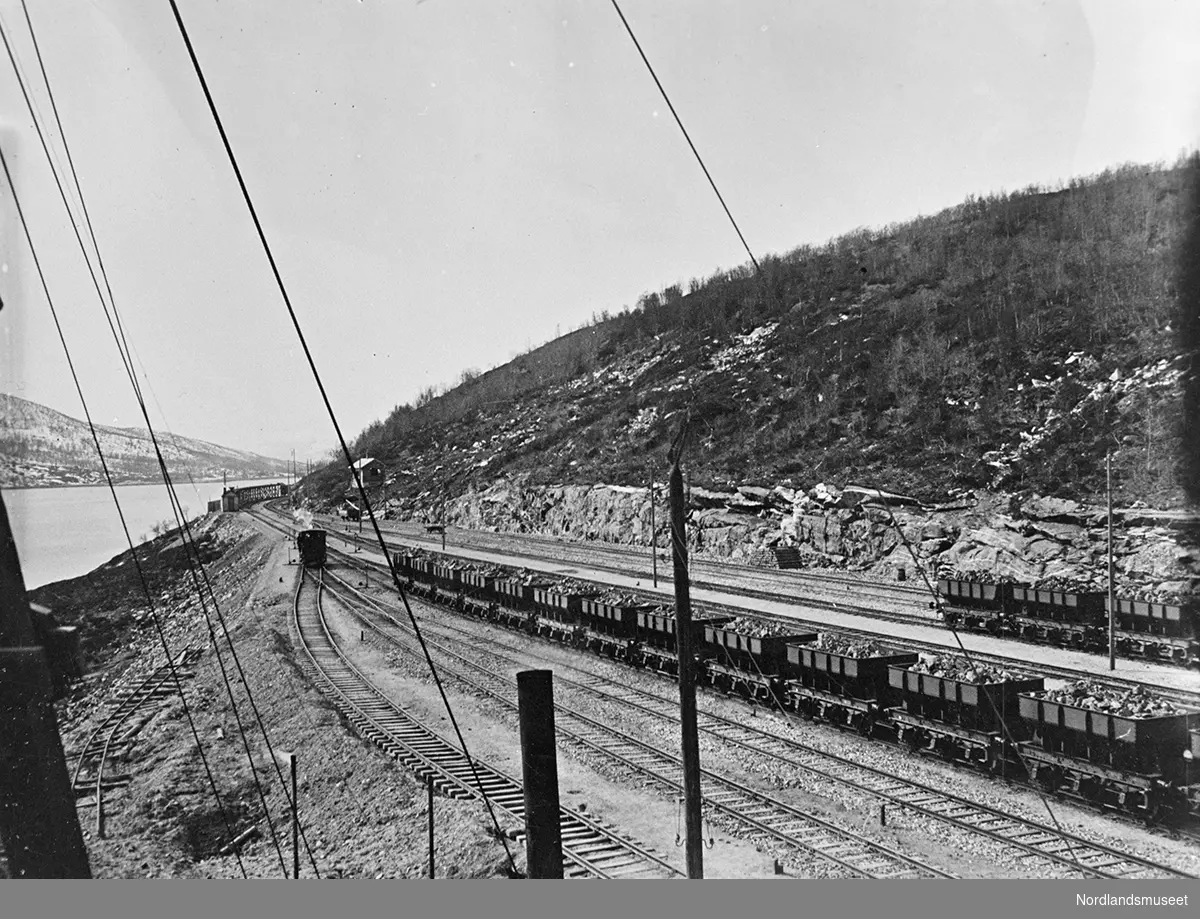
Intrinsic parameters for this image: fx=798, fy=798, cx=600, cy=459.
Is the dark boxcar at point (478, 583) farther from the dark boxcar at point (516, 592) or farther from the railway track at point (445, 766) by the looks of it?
the railway track at point (445, 766)

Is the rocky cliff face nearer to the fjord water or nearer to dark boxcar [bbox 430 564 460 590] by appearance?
dark boxcar [bbox 430 564 460 590]

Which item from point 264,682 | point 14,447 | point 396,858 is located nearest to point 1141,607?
point 396,858

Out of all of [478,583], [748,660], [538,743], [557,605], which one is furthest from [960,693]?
[478,583]

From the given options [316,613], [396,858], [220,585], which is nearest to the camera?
[396,858]

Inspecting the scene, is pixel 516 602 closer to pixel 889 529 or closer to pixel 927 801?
pixel 889 529

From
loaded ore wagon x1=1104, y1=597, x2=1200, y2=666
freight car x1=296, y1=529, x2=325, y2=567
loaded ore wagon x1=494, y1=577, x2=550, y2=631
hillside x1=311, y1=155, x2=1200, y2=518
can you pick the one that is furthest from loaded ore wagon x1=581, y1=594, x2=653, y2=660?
freight car x1=296, y1=529, x2=325, y2=567

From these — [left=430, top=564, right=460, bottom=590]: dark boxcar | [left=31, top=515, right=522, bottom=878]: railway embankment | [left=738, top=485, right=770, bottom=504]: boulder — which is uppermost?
[left=738, top=485, right=770, bottom=504]: boulder

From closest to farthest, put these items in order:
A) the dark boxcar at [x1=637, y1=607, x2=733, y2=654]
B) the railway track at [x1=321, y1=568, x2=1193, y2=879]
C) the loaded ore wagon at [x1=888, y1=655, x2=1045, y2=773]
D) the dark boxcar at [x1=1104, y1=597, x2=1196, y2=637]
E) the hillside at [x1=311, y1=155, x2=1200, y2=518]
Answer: the railway track at [x1=321, y1=568, x2=1193, y2=879] < the loaded ore wagon at [x1=888, y1=655, x2=1045, y2=773] < the dark boxcar at [x1=637, y1=607, x2=733, y2=654] < the dark boxcar at [x1=1104, y1=597, x2=1196, y2=637] < the hillside at [x1=311, y1=155, x2=1200, y2=518]
